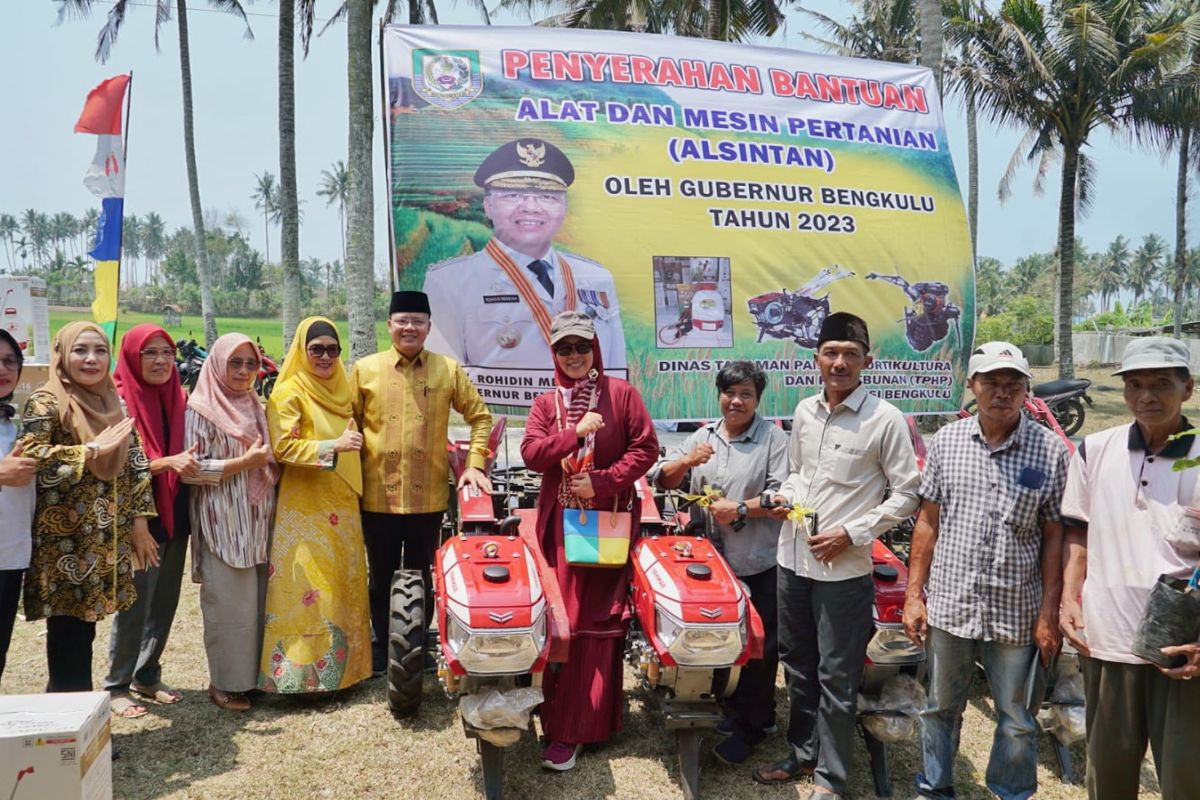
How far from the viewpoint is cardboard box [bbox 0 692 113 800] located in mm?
2496

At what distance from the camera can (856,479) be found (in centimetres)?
311

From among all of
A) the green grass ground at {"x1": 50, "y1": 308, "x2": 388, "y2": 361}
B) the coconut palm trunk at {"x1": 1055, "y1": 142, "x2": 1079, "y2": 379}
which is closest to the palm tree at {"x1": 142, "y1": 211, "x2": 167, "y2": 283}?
the green grass ground at {"x1": 50, "y1": 308, "x2": 388, "y2": 361}

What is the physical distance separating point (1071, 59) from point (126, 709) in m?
16.6

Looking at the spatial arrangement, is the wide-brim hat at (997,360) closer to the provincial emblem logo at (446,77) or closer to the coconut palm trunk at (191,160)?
the provincial emblem logo at (446,77)

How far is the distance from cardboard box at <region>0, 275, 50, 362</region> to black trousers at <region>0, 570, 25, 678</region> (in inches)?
190

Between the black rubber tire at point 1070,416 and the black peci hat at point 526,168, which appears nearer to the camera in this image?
→ the black peci hat at point 526,168

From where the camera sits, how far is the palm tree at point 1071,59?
1423cm

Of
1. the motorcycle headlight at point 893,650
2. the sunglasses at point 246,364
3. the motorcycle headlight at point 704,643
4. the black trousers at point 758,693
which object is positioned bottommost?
the black trousers at point 758,693

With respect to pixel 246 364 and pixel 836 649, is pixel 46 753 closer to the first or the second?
pixel 246 364

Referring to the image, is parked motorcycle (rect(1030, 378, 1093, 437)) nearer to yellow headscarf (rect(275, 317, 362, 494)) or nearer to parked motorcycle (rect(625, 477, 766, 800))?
parked motorcycle (rect(625, 477, 766, 800))

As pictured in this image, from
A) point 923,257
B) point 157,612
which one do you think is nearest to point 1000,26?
point 923,257

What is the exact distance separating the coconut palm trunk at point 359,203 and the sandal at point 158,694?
448 cm

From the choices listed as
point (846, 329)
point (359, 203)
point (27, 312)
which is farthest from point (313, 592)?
point (359, 203)

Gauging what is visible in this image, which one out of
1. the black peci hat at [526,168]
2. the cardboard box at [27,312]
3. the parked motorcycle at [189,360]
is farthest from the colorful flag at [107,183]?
the parked motorcycle at [189,360]
